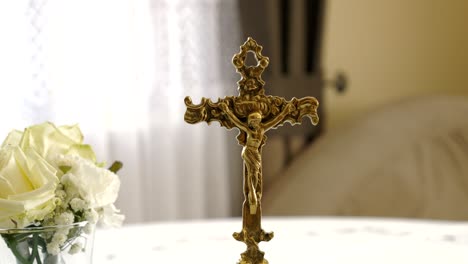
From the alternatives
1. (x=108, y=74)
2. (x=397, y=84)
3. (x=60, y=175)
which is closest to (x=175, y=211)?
(x=108, y=74)

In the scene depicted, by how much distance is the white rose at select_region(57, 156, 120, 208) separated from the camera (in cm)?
97

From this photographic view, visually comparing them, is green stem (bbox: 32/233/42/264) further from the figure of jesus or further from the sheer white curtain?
the sheer white curtain

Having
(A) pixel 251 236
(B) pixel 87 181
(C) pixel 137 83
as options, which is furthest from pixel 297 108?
(C) pixel 137 83

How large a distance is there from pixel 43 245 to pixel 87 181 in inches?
3.5

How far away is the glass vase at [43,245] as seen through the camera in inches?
36.5

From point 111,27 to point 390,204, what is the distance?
111 cm

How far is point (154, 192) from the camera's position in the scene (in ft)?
9.91

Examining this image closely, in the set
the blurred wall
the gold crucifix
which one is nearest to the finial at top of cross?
the gold crucifix

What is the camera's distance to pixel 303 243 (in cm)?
157

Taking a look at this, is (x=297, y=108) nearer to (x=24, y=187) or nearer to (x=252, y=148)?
(x=252, y=148)

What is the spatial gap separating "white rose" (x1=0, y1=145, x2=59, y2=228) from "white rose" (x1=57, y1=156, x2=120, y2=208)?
3cm

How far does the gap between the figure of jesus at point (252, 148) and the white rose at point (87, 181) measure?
0.54 ft

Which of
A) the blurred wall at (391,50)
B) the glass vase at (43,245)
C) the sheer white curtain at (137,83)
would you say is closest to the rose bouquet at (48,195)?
the glass vase at (43,245)

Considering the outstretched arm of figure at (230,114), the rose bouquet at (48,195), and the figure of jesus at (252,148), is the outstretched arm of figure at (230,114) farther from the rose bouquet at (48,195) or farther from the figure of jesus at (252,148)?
the rose bouquet at (48,195)
